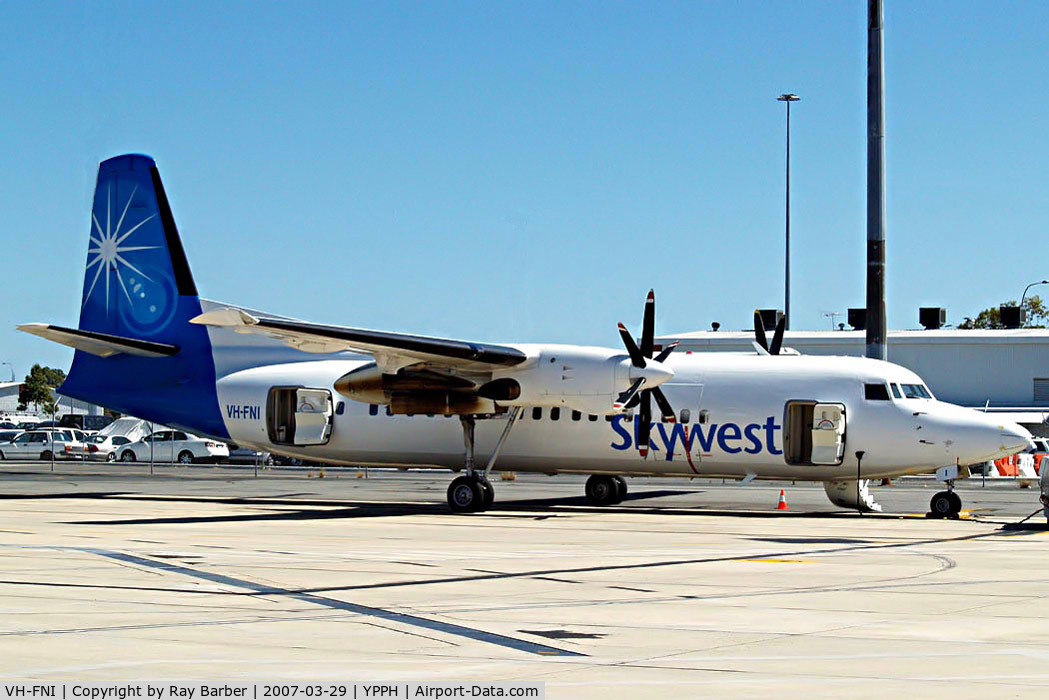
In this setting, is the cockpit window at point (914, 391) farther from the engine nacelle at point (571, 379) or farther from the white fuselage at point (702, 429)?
the engine nacelle at point (571, 379)

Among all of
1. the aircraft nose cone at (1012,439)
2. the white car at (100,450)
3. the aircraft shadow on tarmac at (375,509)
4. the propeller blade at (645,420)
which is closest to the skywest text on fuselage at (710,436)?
the propeller blade at (645,420)

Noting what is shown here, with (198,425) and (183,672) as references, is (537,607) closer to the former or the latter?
(183,672)

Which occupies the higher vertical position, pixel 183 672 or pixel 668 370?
pixel 668 370

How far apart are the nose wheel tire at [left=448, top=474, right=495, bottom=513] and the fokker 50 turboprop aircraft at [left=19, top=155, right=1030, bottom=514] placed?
0.03 meters

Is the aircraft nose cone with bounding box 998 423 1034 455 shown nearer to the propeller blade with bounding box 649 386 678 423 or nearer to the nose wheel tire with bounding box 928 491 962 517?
the nose wheel tire with bounding box 928 491 962 517

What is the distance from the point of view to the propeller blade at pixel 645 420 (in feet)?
77.6

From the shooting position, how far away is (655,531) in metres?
19.6

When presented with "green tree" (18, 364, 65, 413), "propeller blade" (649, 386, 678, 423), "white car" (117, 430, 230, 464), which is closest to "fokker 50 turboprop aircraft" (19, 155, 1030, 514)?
"propeller blade" (649, 386, 678, 423)

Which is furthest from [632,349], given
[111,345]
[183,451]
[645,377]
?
[183,451]

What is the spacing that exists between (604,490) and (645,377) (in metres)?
5.44

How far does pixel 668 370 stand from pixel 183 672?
1612 centimetres

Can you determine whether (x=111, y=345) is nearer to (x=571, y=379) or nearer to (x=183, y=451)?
(x=571, y=379)

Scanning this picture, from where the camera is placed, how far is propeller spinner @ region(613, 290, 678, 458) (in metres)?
22.4

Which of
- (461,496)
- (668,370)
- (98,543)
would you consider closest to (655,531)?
(668,370)
